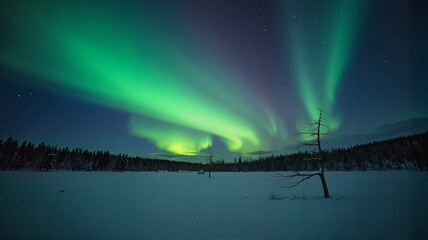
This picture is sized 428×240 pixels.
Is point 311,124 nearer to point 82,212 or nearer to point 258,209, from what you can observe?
point 258,209

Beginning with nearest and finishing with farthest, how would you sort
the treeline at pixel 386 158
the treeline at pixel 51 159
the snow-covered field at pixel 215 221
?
the snow-covered field at pixel 215 221
the treeline at pixel 386 158
the treeline at pixel 51 159

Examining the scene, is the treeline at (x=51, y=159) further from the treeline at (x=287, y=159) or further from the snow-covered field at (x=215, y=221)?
the snow-covered field at (x=215, y=221)

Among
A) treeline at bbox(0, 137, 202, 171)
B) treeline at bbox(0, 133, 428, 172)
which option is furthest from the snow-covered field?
treeline at bbox(0, 137, 202, 171)

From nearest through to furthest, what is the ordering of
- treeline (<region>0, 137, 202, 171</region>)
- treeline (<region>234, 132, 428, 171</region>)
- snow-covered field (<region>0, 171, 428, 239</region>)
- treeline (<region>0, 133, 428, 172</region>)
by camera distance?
snow-covered field (<region>0, 171, 428, 239</region>)
treeline (<region>234, 132, 428, 171</region>)
treeline (<region>0, 133, 428, 172</region>)
treeline (<region>0, 137, 202, 171</region>)

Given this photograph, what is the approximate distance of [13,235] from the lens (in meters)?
6.80

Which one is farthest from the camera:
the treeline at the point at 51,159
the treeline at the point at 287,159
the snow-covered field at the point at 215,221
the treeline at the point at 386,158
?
the treeline at the point at 51,159

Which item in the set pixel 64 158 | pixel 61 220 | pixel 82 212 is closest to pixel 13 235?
pixel 61 220

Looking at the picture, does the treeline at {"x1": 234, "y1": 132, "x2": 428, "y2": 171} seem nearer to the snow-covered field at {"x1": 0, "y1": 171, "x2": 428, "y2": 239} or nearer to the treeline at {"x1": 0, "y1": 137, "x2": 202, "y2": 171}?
the snow-covered field at {"x1": 0, "y1": 171, "x2": 428, "y2": 239}

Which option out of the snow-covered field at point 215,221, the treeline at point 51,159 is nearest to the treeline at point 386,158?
the snow-covered field at point 215,221

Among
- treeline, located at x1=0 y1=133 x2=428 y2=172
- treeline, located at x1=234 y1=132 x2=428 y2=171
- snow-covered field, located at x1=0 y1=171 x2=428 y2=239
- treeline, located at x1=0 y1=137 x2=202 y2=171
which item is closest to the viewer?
snow-covered field, located at x1=0 y1=171 x2=428 y2=239

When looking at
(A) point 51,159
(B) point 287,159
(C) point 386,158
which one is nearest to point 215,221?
(A) point 51,159

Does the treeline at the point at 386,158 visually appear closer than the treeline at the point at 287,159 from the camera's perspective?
Yes

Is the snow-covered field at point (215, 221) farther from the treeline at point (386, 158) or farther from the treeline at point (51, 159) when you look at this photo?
the treeline at point (51, 159)

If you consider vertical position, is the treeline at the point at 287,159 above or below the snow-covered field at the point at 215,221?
above
